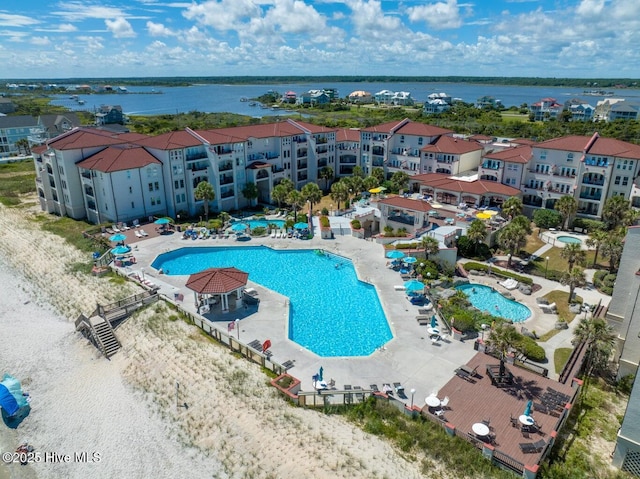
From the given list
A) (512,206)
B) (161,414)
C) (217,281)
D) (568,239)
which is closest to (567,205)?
→ (568,239)

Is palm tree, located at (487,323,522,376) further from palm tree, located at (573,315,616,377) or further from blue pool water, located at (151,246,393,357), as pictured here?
blue pool water, located at (151,246,393,357)

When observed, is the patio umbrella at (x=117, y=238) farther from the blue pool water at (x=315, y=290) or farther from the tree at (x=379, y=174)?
the tree at (x=379, y=174)

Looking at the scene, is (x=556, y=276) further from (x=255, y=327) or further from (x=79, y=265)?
(x=79, y=265)

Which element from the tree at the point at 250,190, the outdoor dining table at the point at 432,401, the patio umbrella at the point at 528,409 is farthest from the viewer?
the tree at the point at 250,190

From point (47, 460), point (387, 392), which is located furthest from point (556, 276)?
point (47, 460)

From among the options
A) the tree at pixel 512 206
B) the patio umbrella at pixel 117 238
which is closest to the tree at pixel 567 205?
the tree at pixel 512 206

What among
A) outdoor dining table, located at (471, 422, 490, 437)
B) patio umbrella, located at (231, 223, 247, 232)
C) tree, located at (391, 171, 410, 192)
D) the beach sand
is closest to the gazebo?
the beach sand

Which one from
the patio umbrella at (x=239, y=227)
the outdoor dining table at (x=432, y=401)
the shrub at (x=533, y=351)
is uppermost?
the outdoor dining table at (x=432, y=401)
